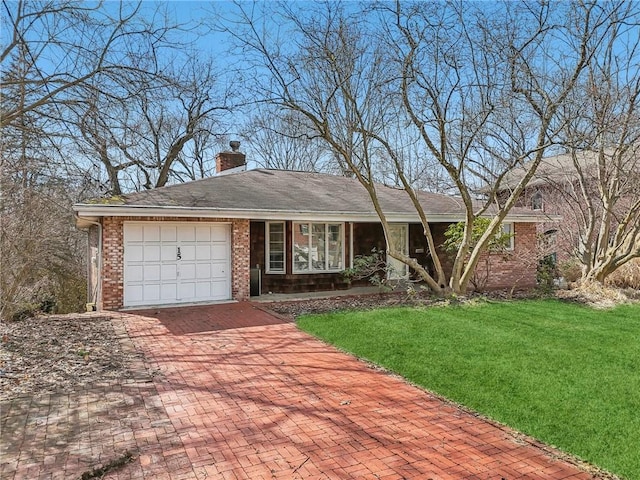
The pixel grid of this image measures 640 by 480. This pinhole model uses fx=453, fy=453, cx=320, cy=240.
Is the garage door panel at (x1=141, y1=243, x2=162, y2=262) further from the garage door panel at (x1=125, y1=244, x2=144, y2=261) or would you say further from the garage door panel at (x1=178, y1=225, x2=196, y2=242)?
the garage door panel at (x1=178, y1=225, x2=196, y2=242)

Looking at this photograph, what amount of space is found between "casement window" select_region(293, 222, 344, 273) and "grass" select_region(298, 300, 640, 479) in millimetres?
3751

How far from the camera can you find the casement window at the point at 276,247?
43.6ft

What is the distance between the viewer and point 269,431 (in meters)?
4.25

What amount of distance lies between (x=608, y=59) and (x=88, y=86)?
1288 cm

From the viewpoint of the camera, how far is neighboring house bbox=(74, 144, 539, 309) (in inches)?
411

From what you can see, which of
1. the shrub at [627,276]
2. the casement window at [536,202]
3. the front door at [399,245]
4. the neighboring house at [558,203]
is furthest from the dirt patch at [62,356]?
the casement window at [536,202]

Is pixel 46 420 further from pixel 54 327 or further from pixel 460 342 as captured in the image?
pixel 460 342

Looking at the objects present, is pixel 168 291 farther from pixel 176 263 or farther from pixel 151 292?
pixel 176 263

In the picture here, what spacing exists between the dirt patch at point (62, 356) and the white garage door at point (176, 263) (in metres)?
1.83

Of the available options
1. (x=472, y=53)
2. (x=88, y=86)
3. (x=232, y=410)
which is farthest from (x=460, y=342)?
(x=88, y=86)

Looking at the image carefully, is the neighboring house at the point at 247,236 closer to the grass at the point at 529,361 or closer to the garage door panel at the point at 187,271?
the garage door panel at the point at 187,271

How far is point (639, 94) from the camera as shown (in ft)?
39.1

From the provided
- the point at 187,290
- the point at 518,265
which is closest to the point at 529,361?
the point at 187,290

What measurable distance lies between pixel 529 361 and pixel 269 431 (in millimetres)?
4095
